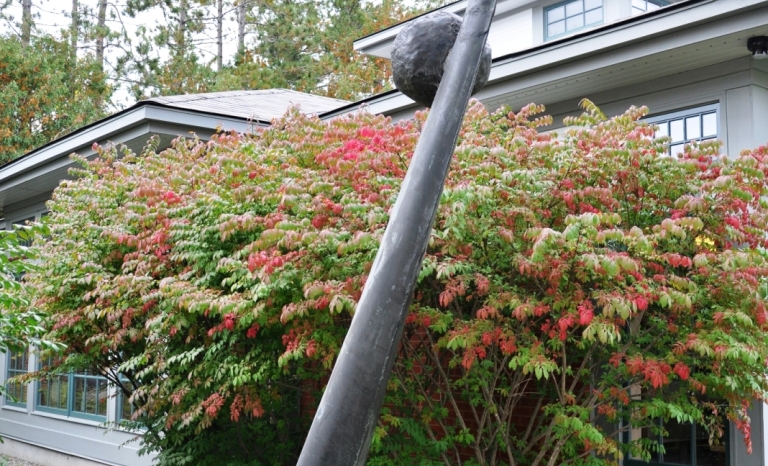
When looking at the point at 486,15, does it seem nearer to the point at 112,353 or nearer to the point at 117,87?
the point at 112,353

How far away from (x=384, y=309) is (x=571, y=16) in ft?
38.6

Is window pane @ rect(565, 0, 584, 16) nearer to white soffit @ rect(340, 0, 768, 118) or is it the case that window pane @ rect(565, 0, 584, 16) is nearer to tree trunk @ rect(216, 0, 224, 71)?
white soffit @ rect(340, 0, 768, 118)

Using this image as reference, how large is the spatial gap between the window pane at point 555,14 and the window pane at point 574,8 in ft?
0.23

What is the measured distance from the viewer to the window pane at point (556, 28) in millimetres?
13289

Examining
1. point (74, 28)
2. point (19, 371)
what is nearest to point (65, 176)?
point (19, 371)

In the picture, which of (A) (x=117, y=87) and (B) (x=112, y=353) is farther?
(A) (x=117, y=87)

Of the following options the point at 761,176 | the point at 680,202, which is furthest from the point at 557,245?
the point at 761,176

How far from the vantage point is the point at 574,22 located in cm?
1317

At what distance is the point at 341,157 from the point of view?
6.53 metres

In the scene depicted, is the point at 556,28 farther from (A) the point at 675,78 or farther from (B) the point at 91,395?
(B) the point at 91,395

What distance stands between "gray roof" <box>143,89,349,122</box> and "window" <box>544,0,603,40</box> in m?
3.68

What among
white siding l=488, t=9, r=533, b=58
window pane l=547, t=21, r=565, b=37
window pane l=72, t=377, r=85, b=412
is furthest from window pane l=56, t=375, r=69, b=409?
window pane l=547, t=21, r=565, b=37

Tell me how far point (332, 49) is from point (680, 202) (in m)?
24.8

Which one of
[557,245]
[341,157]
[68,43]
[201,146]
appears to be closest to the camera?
[557,245]
